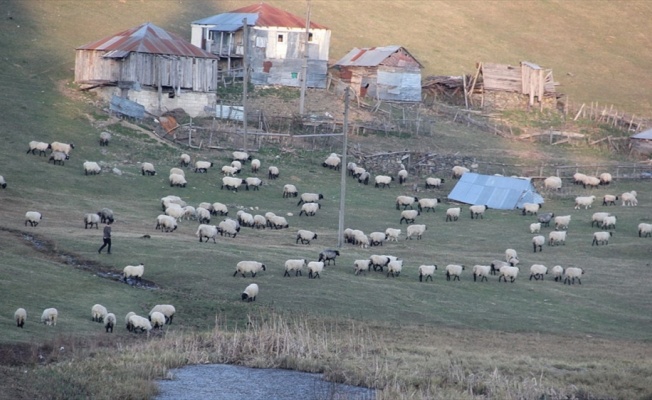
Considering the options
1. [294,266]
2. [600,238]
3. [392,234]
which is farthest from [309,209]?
[294,266]

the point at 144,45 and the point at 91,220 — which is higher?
the point at 144,45

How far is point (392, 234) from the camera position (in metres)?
45.9

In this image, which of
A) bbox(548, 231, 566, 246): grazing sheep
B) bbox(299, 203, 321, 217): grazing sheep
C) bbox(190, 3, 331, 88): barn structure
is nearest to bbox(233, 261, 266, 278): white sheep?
bbox(299, 203, 321, 217): grazing sheep

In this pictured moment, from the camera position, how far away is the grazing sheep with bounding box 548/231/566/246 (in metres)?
46.2

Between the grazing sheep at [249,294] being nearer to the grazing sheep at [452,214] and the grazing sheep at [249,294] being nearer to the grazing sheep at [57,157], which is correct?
the grazing sheep at [452,214]

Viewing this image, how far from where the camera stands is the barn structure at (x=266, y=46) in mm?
82188

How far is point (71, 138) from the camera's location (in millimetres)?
58656

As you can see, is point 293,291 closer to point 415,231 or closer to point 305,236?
point 305,236

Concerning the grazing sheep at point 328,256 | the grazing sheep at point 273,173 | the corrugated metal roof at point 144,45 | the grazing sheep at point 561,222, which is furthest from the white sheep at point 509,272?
the corrugated metal roof at point 144,45

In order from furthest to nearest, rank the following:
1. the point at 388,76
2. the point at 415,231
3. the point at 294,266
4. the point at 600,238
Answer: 1. the point at 388,76
2. the point at 415,231
3. the point at 600,238
4. the point at 294,266

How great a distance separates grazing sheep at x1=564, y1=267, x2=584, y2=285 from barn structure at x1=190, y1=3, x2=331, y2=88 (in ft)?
150

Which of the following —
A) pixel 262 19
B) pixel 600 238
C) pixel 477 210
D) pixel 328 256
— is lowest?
pixel 328 256

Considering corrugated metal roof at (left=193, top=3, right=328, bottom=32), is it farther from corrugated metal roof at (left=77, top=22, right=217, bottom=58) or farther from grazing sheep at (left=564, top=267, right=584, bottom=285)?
grazing sheep at (left=564, top=267, right=584, bottom=285)

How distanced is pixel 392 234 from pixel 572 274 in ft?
32.2
